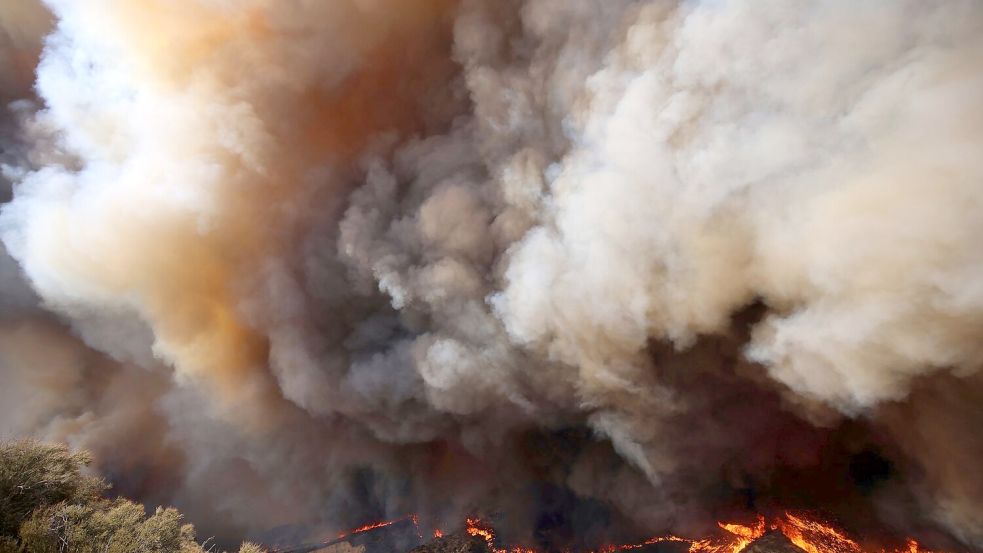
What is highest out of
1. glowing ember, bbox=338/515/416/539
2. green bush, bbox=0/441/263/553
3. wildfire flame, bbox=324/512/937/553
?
green bush, bbox=0/441/263/553

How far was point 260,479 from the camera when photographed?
28234 millimetres

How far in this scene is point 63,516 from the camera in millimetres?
12219

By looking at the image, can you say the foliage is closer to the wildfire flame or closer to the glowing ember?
the glowing ember

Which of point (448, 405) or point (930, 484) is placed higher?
point (448, 405)

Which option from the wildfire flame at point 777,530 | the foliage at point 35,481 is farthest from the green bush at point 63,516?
the wildfire flame at point 777,530

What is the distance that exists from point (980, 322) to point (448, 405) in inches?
622

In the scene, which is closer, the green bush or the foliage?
the green bush

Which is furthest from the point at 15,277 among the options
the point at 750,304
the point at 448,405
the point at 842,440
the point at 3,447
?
the point at 842,440

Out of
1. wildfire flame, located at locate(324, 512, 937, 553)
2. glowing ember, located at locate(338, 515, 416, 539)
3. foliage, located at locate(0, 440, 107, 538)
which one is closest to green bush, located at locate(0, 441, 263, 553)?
foliage, located at locate(0, 440, 107, 538)

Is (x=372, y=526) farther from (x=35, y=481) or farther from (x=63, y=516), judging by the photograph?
(x=63, y=516)

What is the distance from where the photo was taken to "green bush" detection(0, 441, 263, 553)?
38.4 ft

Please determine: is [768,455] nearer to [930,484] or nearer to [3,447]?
[930,484]

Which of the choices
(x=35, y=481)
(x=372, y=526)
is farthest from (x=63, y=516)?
(x=372, y=526)

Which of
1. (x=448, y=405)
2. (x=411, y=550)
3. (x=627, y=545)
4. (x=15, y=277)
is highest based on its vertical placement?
(x=15, y=277)
